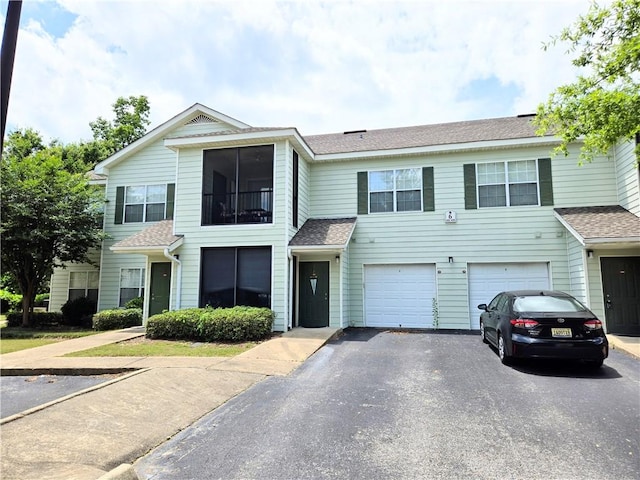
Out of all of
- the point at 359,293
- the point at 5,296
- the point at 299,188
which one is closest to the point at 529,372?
the point at 359,293

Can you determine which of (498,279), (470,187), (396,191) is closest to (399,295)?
(498,279)

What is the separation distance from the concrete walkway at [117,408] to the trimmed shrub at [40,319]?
22.4ft

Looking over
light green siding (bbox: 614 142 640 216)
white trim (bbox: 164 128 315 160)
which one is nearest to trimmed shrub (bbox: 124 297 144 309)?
white trim (bbox: 164 128 315 160)

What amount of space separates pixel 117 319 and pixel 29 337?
8.42ft

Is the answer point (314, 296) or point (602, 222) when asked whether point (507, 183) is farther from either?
point (314, 296)

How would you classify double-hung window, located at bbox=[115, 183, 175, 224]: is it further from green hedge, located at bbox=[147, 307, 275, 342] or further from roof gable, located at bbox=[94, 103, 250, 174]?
green hedge, located at bbox=[147, 307, 275, 342]

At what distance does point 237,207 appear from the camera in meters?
12.6

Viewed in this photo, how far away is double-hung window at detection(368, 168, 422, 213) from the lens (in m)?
13.2

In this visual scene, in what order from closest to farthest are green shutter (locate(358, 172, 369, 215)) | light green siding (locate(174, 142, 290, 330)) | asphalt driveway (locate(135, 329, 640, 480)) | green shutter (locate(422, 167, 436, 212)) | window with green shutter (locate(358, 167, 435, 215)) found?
asphalt driveway (locate(135, 329, 640, 480))
light green siding (locate(174, 142, 290, 330))
green shutter (locate(422, 167, 436, 212))
window with green shutter (locate(358, 167, 435, 215))
green shutter (locate(358, 172, 369, 215))

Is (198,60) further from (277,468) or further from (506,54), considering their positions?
(277,468)

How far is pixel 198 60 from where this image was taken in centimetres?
863

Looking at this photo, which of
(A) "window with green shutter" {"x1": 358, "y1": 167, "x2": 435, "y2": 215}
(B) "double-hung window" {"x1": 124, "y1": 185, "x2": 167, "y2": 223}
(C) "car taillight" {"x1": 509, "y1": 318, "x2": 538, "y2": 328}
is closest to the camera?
(C) "car taillight" {"x1": 509, "y1": 318, "x2": 538, "y2": 328}

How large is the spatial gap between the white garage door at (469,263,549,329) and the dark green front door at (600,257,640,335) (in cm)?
159

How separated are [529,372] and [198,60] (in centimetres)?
934
